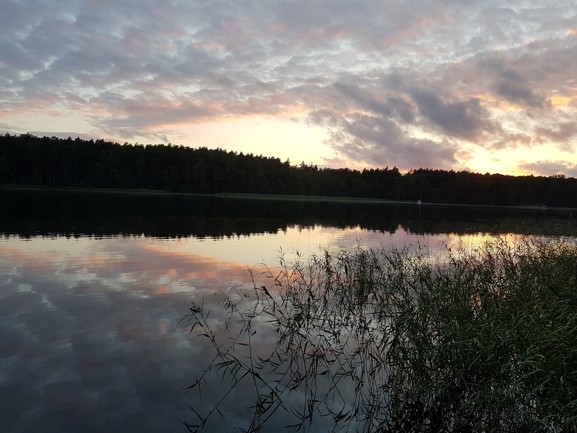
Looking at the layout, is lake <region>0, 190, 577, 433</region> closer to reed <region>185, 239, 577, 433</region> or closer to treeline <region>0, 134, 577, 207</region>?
reed <region>185, 239, 577, 433</region>

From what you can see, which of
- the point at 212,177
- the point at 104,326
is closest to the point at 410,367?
the point at 104,326

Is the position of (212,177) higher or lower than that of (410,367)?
higher

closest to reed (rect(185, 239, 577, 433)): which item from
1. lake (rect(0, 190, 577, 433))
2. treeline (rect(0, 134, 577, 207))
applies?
lake (rect(0, 190, 577, 433))

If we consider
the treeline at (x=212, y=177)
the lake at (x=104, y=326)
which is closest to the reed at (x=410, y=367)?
the lake at (x=104, y=326)

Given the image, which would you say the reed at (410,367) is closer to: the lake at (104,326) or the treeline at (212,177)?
the lake at (104,326)

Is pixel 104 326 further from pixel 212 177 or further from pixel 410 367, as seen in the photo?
pixel 212 177

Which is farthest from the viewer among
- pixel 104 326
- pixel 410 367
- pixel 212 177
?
pixel 212 177

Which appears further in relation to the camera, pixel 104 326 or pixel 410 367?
pixel 104 326

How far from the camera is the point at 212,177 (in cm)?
15438

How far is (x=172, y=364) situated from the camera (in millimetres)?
9531

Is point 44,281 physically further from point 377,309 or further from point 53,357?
point 377,309

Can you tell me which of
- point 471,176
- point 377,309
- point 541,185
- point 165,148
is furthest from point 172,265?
point 541,185

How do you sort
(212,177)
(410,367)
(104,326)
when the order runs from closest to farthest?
(410,367)
(104,326)
(212,177)

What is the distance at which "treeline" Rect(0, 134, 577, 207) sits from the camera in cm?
13350
